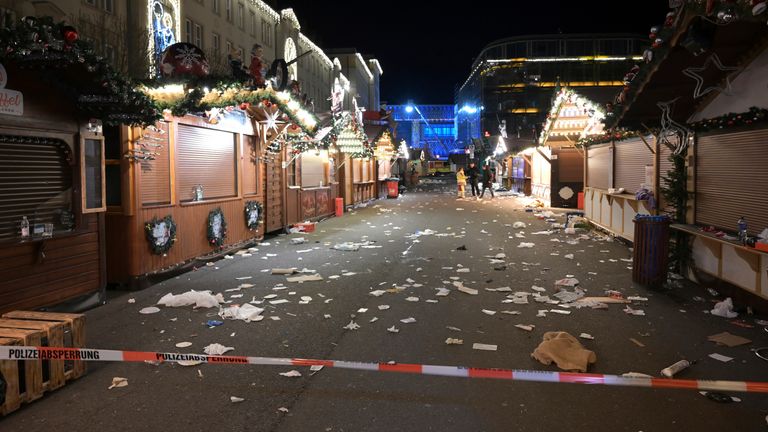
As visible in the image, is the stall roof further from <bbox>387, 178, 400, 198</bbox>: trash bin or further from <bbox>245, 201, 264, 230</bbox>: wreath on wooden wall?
<bbox>387, 178, 400, 198</bbox>: trash bin

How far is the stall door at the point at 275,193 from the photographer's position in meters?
15.3

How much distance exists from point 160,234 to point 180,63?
3.02 m

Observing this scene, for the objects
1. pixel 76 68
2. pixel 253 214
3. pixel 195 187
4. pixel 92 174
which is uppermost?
pixel 76 68

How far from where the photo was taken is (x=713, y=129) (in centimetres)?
784

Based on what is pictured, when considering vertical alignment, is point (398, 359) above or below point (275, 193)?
below

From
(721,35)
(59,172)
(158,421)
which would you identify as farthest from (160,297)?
(721,35)

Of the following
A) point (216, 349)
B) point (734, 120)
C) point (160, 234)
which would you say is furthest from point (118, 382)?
point (734, 120)

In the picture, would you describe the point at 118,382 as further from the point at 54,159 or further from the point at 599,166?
the point at 599,166

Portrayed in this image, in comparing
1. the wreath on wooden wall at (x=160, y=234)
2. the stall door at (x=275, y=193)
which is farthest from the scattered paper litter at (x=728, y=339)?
the stall door at (x=275, y=193)

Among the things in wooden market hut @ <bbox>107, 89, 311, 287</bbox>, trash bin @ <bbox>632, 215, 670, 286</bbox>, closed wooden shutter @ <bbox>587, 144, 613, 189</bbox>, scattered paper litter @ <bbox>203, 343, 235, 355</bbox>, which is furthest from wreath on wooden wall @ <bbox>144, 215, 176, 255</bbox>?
closed wooden shutter @ <bbox>587, 144, 613, 189</bbox>

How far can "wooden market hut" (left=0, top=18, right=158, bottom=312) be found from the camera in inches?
237

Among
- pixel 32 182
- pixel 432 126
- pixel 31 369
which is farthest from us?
pixel 432 126

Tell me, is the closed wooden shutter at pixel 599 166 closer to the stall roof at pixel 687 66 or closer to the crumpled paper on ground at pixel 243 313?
the stall roof at pixel 687 66

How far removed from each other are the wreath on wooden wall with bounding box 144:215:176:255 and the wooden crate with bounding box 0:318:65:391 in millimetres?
4330
